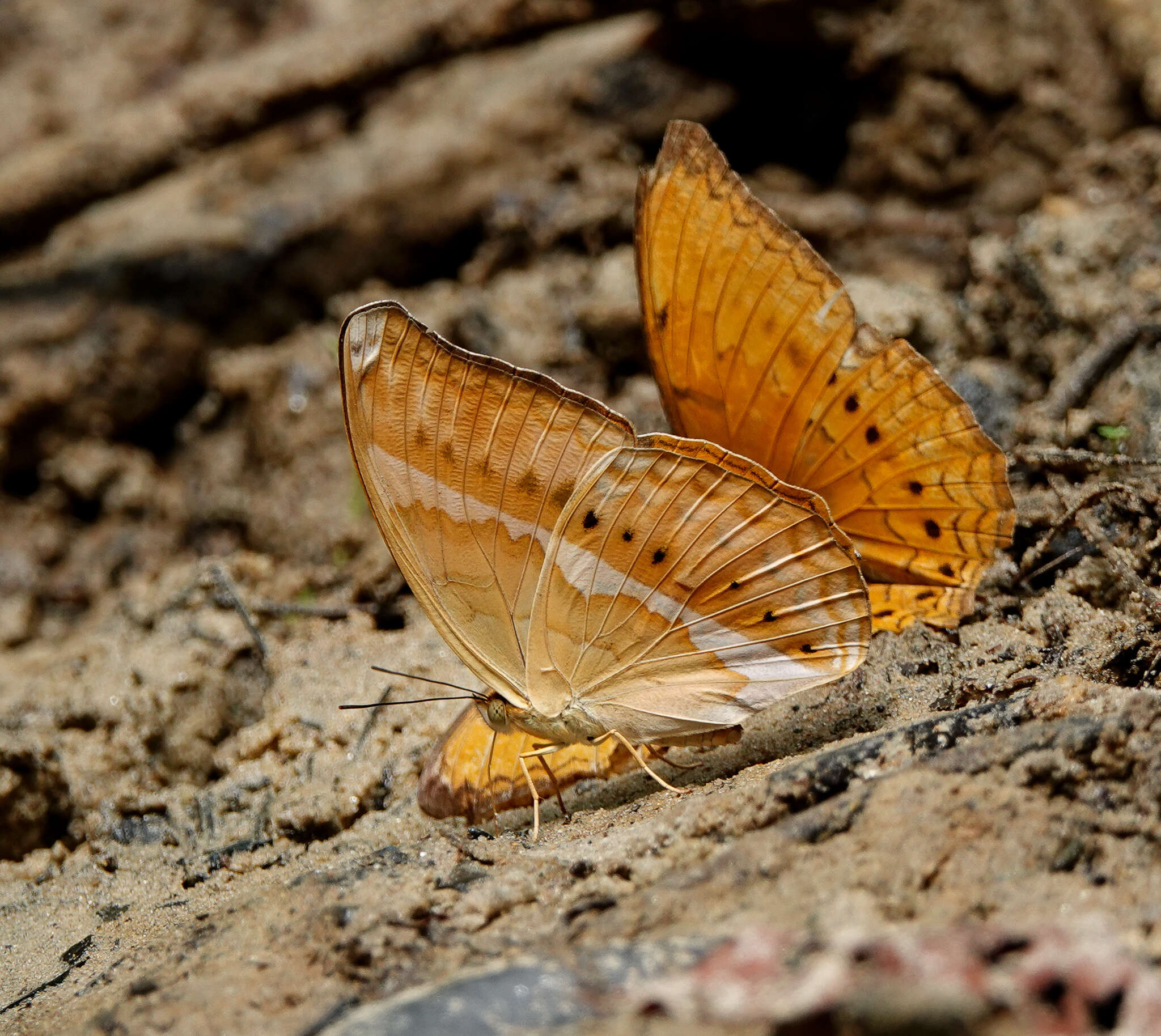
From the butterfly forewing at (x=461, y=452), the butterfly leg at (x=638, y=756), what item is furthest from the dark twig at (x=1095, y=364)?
the butterfly leg at (x=638, y=756)

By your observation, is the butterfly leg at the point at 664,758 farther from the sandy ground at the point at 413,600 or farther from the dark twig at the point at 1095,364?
the dark twig at the point at 1095,364

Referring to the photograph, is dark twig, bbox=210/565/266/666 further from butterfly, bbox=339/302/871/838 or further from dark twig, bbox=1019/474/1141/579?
dark twig, bbox=1019/474/1141/579

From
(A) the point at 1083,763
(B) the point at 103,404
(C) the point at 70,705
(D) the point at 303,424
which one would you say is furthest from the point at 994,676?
(B) the point at 103,404

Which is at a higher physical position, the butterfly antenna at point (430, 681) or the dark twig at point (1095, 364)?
the dark twig at point (1095, 364)

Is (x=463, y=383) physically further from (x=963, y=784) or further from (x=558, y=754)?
(x=963, y=784)

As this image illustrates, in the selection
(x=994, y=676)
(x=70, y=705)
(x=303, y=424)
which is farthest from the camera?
(x=303, y=424)

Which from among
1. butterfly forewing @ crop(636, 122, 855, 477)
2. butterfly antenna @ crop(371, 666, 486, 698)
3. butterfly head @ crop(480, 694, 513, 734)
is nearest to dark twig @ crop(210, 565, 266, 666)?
butterfly antenna @ crop(371, 666, 486, 698)
